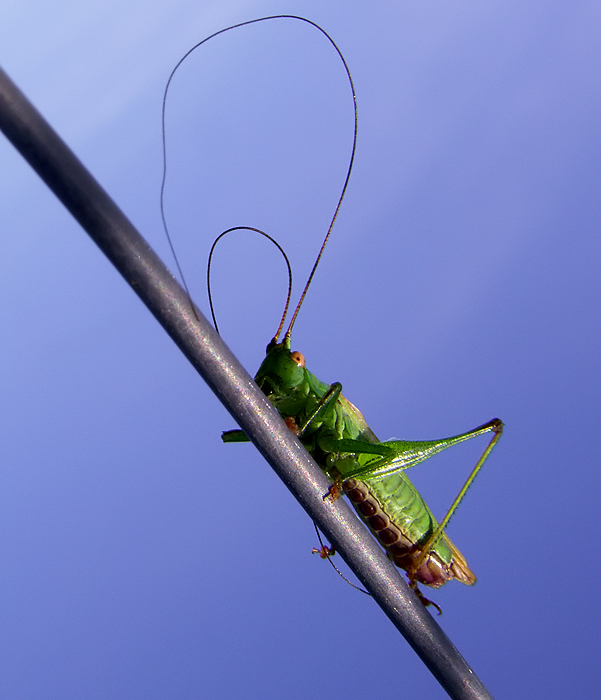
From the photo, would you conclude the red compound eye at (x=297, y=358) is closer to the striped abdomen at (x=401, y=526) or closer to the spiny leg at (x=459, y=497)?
the striped abdomen at (x=401, y=526)

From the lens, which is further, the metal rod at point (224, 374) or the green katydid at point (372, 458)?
the green katydid at point (372, 458)

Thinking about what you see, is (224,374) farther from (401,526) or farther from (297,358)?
(401,526)

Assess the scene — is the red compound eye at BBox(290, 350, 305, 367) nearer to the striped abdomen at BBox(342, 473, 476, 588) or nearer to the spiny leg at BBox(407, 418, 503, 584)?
the striped abdomen at BBox(342, 473, 476, 588)

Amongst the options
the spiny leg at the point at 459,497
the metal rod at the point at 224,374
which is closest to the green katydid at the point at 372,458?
the spiny leg at the point at 459,497

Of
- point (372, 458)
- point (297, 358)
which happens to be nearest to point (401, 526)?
point (372, 458)

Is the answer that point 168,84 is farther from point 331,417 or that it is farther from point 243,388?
point 331,417

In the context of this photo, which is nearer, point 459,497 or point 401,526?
point 459,497
